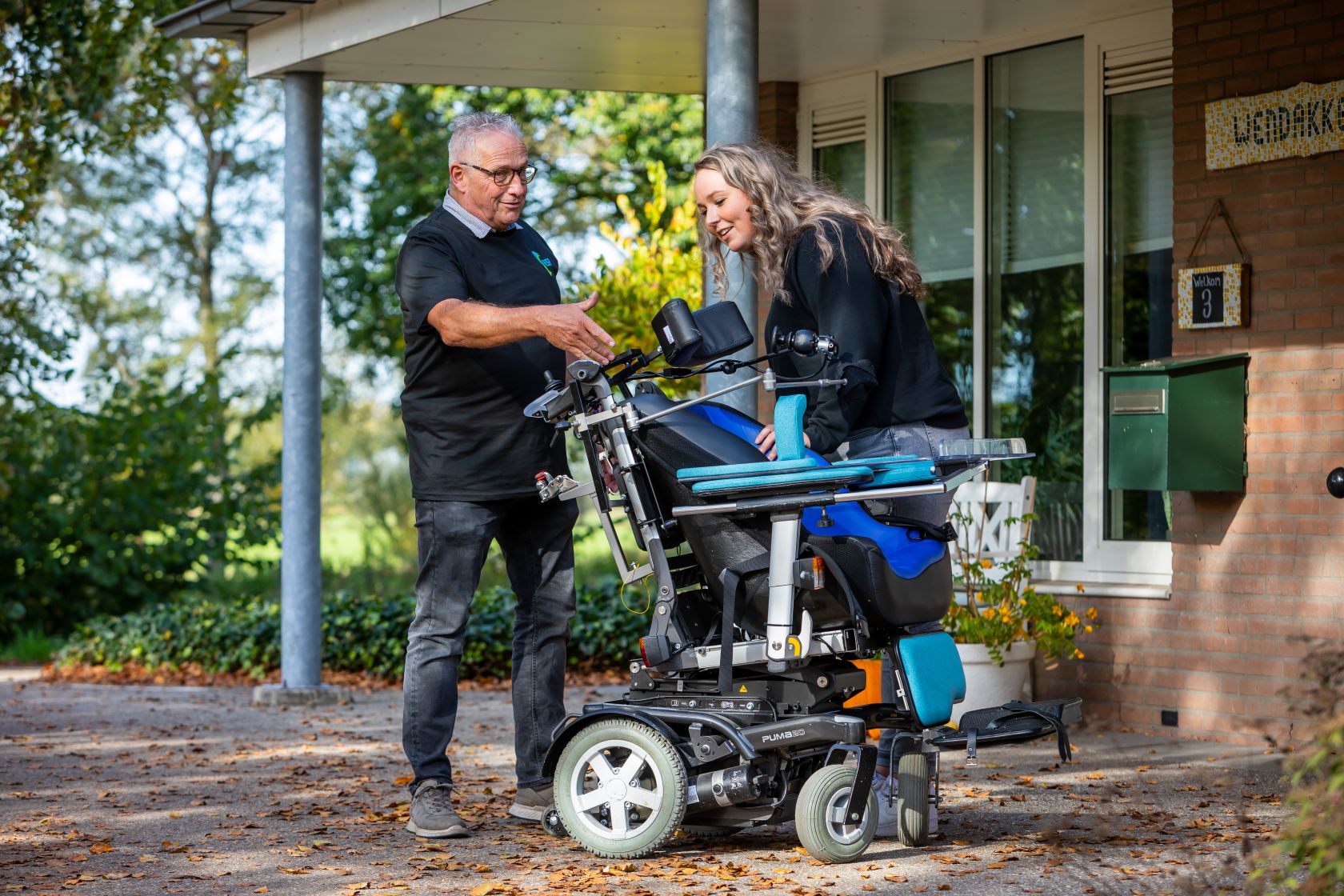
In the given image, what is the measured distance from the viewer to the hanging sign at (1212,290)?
263 inches

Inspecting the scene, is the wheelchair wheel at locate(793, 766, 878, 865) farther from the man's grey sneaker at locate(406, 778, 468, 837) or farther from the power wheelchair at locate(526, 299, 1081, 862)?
the man's grey sneaker at locate(406, 778, 468, 837)

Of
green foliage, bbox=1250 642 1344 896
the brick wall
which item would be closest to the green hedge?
the brick wall

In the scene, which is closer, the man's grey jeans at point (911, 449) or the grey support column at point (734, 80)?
the man's grey jeans at point (911, 449)

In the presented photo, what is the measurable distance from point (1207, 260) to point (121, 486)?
8.87 m

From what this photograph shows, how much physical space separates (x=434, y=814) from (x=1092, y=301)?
13.9 feet

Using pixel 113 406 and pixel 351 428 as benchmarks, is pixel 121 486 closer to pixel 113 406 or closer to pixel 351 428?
pixel 113 406

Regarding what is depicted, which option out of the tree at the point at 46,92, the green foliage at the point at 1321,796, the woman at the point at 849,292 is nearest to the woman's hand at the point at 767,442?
the woman at the point at 849,292

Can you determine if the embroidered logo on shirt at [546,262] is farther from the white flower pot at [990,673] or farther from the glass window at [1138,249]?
the glass window at [1138,249]

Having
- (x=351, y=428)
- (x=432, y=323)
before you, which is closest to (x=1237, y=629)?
(x=432, y=323)

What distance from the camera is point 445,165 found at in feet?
64.4

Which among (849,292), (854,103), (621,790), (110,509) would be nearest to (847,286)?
(849,292)

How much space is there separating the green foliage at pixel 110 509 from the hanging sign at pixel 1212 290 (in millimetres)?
8136

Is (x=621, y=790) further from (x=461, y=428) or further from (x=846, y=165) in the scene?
(x=846, y=165)

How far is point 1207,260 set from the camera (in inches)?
269
